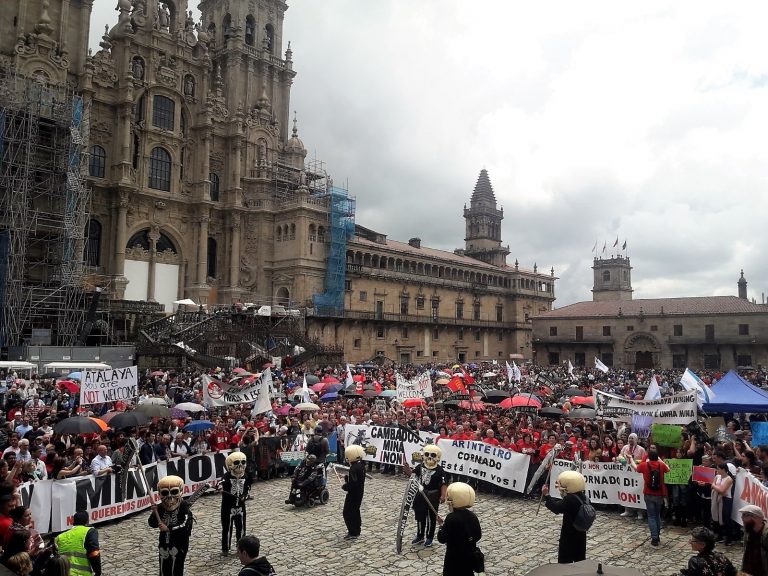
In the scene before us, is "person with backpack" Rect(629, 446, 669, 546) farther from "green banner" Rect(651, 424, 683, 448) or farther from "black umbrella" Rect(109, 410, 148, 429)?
"black umbrella" Rect(109, 410, 148, 429)

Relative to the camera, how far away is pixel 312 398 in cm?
2514

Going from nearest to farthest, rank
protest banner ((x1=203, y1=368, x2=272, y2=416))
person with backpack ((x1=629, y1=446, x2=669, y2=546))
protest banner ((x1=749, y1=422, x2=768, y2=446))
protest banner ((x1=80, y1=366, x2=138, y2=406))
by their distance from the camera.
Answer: person with backpack ((x1=629, y1=446, x2=669, y2=546)) < protest banner ((x1=749, y1=422, x2=768, y2=446)) < protest banner ((x1=80, y1=366, x2=138, y2=406)) < protest banner ((x1=203, y1=368, x2=272, y2=416))

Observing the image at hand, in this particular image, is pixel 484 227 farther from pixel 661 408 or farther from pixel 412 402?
pixel 661 408

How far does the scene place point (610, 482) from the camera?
1262 cm

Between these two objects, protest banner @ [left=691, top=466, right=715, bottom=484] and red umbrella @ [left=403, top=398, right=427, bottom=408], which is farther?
red umbrella @ [left=403, top=398, right=427, bottom=408]

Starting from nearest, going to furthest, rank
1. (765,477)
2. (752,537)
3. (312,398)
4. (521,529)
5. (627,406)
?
(752,537), (765,477), (521,529), (627,406), (312,398)

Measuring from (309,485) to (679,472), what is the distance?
23.9ft

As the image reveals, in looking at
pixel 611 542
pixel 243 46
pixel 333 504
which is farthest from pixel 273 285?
pixel 611 542

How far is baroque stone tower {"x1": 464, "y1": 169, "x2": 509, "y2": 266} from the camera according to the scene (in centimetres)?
8212

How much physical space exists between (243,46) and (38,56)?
19.0m

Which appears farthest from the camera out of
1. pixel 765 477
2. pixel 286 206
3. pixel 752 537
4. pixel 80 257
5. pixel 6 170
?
pixel 286 206

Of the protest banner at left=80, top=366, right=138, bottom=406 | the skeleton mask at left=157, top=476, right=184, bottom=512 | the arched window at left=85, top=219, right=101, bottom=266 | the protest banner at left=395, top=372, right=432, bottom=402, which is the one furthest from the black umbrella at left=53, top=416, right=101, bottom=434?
the arched window at left=85, top=219, right=101, bottom=266

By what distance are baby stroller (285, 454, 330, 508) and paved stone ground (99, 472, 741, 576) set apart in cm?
22

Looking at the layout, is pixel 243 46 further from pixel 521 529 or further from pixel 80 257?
pixel 521 529
